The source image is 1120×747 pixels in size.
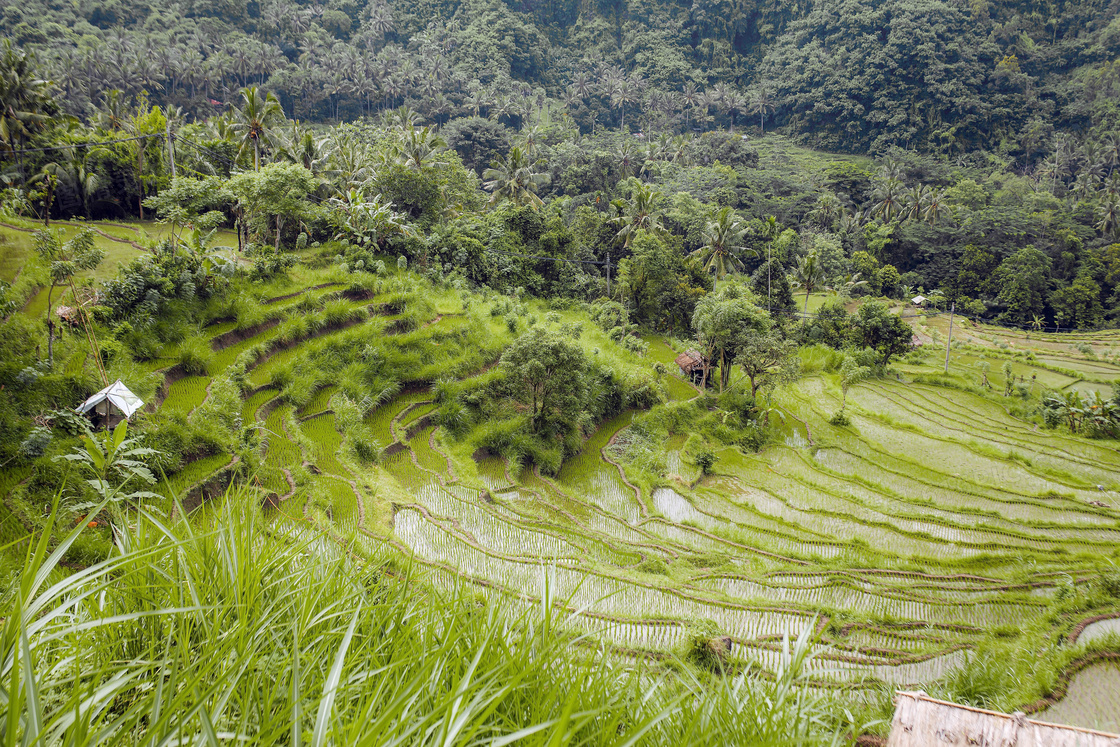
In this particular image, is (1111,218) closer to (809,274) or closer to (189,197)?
(809,274)

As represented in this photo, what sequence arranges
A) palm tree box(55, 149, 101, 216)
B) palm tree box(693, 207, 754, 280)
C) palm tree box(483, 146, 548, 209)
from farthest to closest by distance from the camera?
palm tree box(483, 146, 548, 209), palm tree box(693, 207, 754, 280), palm tree box(55, 149, 101, 216)

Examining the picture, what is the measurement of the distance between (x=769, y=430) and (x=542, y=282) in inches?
491

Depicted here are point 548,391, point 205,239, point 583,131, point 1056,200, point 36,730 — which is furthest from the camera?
point 583,131

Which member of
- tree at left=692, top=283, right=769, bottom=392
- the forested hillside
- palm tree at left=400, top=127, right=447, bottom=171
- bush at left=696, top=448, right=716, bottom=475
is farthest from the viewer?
the forested hillside

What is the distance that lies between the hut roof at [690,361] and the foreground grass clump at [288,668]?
65.4ft

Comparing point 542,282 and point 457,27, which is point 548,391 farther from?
point 457,27

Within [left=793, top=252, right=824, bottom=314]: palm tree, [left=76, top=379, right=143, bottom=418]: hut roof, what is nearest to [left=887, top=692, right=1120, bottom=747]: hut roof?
[left=76, top=379, right=143, bottom=418]: hut roof

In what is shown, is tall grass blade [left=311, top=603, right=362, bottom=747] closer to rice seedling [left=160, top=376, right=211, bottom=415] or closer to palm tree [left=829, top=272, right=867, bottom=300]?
rice seedling [left=160, top=376, right=211, bottom=415]

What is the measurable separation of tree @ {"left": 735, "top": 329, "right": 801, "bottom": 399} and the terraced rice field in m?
2.08

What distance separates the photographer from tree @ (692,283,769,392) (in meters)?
19.5

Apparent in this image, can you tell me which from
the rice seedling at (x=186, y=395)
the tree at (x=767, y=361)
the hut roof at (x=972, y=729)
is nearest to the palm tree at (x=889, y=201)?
the tree at (x=767, y=361)

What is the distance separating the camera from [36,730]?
1063 mm

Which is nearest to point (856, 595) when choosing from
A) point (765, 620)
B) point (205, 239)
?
point (765, 620)

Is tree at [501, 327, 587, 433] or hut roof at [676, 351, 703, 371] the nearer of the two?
tree at [501, 327, 587, 433]
